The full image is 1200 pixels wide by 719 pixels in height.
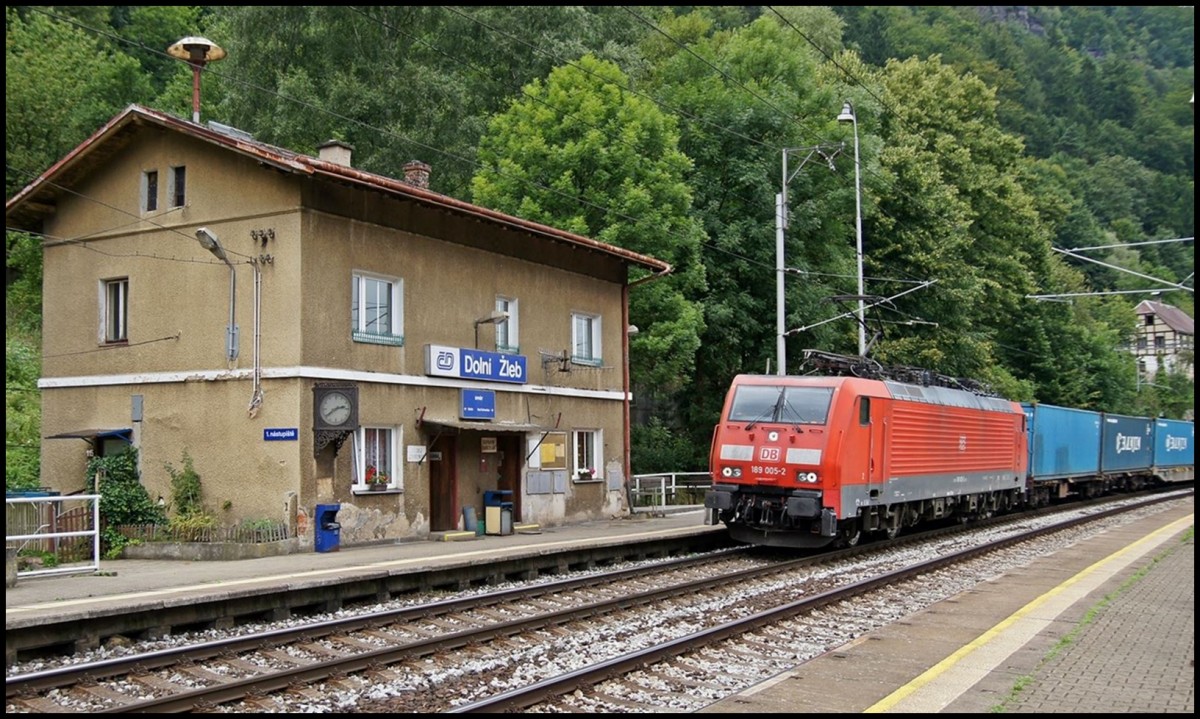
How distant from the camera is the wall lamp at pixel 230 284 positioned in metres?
18.6

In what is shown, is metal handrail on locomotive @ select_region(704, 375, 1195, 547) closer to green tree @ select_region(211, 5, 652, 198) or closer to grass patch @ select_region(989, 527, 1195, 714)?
grass patch @ select_region(989, 527, 1195, 714)

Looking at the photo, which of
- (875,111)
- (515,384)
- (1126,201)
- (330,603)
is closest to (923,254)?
(875,111)

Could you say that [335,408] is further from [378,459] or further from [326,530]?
[326,530]

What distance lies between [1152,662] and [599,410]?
16.9 m

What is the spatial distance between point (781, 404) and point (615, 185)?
542 inches

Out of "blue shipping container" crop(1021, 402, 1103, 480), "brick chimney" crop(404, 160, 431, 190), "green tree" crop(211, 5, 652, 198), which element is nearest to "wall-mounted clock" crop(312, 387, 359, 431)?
"brick chimney" crop(404, 160, 431, 190)

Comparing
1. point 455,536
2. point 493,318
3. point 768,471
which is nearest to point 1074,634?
point 768,471

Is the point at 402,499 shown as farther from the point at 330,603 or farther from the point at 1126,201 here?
the point at 1126,201

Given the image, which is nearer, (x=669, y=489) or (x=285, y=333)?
(x=285, y=333)

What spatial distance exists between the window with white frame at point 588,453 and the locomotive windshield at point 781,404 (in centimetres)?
617

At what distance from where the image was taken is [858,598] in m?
14.1

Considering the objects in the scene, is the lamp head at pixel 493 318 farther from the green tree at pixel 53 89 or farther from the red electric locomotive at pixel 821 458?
the green tree at pixel 53 89

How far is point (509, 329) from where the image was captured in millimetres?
23203

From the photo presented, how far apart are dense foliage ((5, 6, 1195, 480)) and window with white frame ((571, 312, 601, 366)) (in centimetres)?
462
